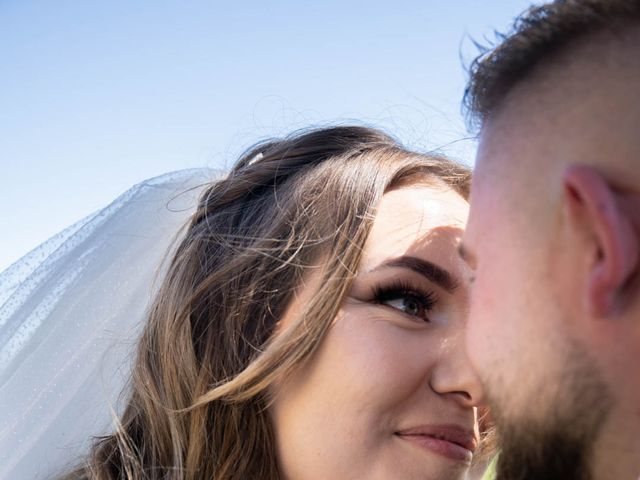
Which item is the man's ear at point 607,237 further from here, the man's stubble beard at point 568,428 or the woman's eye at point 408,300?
the woman's eye at point 408,300

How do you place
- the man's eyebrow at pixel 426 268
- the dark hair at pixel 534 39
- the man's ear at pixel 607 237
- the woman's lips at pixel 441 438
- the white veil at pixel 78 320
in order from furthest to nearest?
the white veil at pixel 78 320 < the man's eyebrow at pixel 426 268 < the woman's lips at pixel 441 438 < the dark hair at pixel 534 39 < the man's ear at pixel 607 237

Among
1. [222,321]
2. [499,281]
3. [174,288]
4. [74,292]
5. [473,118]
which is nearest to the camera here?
[499,281]

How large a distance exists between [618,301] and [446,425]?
837 mm

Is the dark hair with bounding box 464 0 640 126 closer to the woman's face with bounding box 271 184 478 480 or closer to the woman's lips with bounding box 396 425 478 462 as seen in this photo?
the woman's face with bounding box 271 184 478 480

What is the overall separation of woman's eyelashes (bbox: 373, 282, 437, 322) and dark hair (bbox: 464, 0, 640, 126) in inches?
22.4

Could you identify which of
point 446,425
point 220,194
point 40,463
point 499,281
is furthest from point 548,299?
point 40,463

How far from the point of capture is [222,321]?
2.11 m

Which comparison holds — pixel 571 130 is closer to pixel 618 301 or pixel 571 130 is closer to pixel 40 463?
pixel 618 301

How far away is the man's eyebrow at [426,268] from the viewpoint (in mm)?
1899

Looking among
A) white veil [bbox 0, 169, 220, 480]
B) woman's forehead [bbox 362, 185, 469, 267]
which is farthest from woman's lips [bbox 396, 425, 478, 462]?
white veil [bbox 0, 169, 220, 480]

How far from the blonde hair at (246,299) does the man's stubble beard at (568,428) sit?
2.61 feet

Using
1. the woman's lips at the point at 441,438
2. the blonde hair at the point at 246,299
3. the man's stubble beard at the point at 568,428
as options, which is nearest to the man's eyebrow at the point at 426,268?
the blonde hair at the point at 246,299

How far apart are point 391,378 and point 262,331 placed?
438 mm

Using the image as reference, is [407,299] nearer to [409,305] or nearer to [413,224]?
[409,305]
